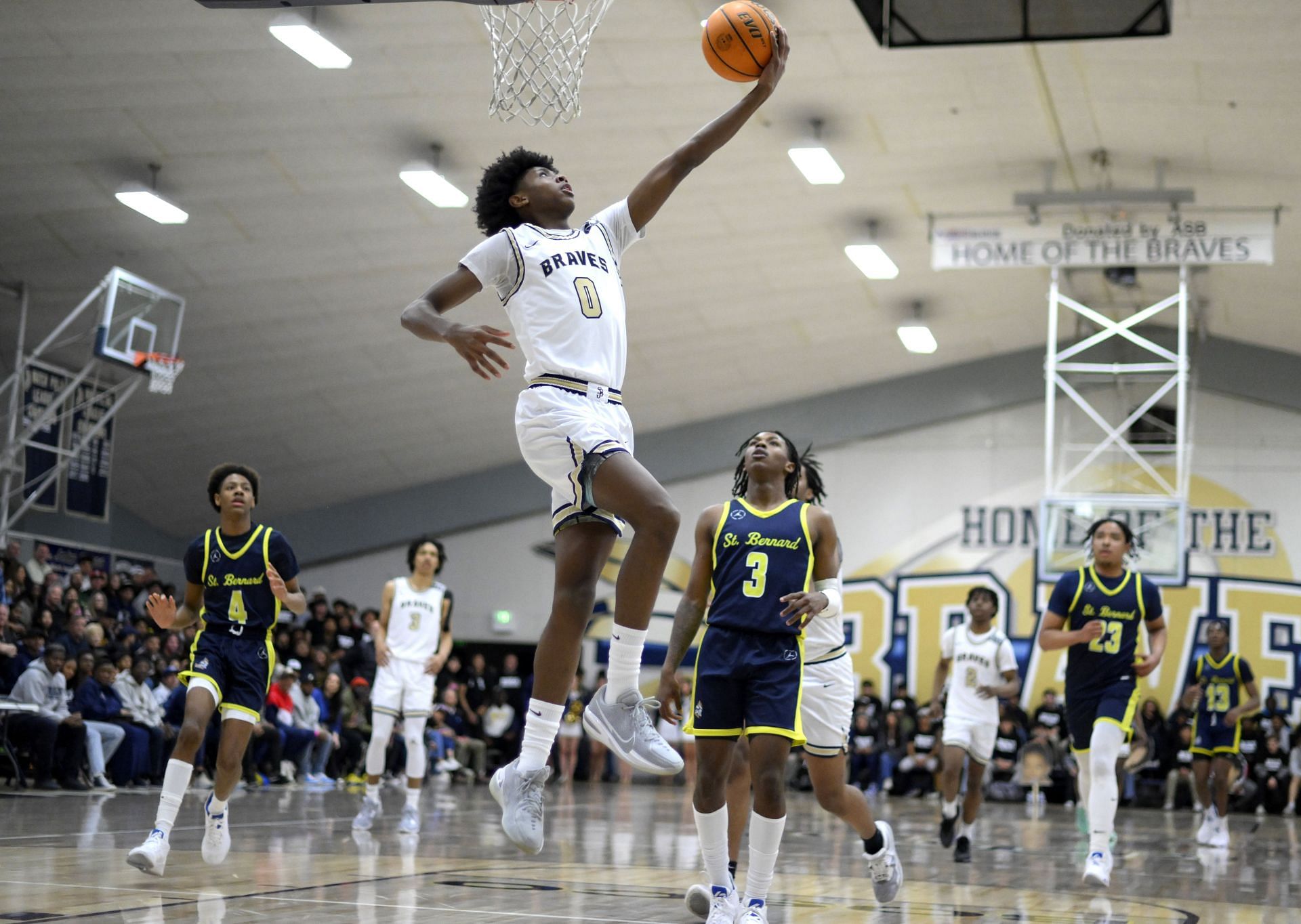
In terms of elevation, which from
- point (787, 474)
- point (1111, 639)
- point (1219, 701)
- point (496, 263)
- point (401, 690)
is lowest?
point (401, 690)

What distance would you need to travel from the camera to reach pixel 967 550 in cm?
2239

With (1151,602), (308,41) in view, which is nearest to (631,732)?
(1151,602)

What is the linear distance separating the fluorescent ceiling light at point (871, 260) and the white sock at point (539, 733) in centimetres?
1277

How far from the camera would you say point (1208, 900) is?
23.1 feet

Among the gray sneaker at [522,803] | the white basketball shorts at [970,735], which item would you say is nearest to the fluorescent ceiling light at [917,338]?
the white basketball shorts at [970,735]

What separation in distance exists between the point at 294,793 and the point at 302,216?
5.93 meters

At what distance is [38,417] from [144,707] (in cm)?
385

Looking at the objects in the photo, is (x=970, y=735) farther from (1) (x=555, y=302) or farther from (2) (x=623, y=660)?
(1) (x=555, y=302)

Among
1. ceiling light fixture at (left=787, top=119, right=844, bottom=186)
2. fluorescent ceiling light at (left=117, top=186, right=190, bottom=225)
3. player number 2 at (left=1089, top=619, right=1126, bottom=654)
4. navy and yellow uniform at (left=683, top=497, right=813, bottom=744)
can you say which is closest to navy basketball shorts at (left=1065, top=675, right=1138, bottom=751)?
player number 2 at (left=1089, top=619, right=1126, bottom=654)

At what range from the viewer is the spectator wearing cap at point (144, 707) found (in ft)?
45.5

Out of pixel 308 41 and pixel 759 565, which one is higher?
pixel 308 41

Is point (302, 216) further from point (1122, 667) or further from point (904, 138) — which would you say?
point (1122, 667)

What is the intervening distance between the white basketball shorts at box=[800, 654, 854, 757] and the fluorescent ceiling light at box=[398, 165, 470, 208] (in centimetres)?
862

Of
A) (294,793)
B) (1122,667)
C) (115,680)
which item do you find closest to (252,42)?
(115,680)
